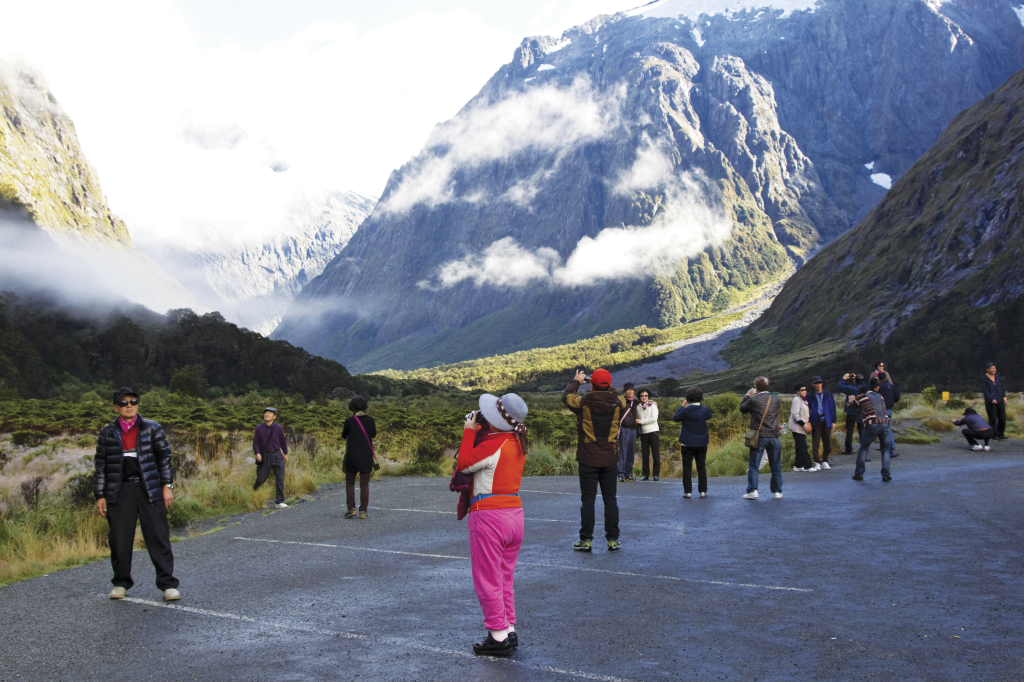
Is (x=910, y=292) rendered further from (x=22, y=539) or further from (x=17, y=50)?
(x=17, y=50)

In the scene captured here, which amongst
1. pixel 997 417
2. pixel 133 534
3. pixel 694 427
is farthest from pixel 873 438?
pixel 133 534

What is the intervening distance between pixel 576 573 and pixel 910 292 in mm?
111468

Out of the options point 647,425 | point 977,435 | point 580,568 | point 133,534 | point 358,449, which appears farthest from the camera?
point 977,435

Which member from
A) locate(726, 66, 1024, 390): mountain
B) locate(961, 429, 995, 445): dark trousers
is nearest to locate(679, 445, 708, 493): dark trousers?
locate(961, 429, 995, 445): dark trousers

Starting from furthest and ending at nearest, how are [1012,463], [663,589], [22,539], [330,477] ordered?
[330,477]
[1012,463]
[22,539]
[663,589]

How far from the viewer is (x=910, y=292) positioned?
10469 centimetres

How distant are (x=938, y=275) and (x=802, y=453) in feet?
324

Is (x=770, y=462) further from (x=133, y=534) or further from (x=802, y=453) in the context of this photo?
(x=133, y=534)

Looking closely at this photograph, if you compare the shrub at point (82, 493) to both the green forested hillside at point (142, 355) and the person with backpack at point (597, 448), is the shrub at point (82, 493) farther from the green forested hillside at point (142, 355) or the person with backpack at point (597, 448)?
the green forested hillside at point (142, 355)

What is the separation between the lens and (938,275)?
101m

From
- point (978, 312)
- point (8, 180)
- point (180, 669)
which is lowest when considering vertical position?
point (180, 669)

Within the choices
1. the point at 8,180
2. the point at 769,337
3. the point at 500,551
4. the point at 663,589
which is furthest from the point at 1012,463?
the point at 769,337

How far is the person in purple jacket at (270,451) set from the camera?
13859mm

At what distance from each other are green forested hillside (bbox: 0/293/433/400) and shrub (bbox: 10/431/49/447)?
2191cm
